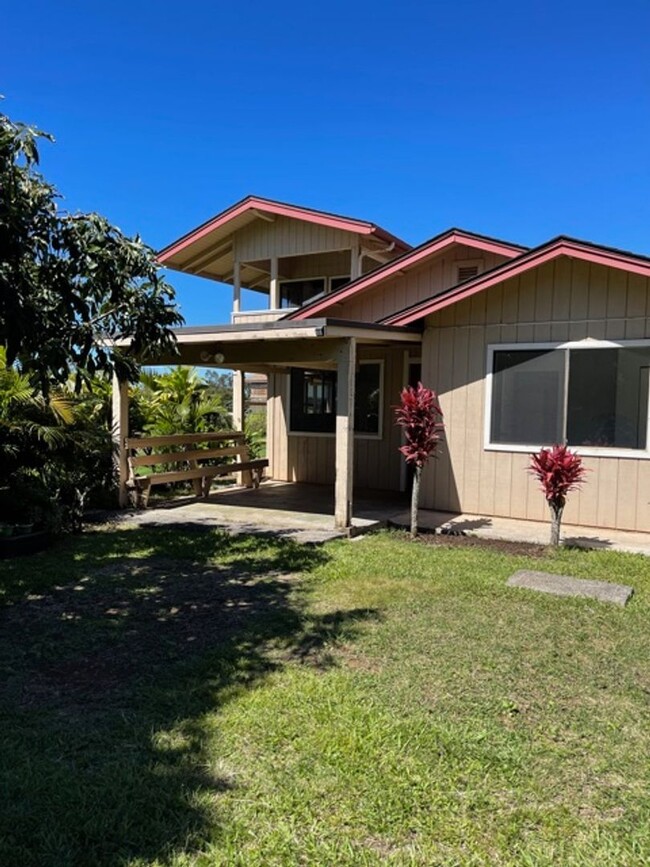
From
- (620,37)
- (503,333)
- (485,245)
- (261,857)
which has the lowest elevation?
(261,857)

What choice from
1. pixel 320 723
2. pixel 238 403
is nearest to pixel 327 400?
pixel 238 403

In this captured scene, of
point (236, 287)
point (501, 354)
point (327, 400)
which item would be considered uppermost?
point (236, 287)

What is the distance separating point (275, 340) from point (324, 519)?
2662 millimetres

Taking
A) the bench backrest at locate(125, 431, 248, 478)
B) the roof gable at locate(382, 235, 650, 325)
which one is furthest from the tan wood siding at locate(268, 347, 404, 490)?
the roof gable at locate(382, 235, 650, 325)

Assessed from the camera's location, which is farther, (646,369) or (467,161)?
(467,161)

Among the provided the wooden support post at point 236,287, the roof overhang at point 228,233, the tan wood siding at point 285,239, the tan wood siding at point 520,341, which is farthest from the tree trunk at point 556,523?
the wooden support post at point 236,287

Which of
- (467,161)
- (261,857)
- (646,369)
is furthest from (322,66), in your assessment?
(261,857)

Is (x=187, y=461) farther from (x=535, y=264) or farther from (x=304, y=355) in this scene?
(x=535, y=264)

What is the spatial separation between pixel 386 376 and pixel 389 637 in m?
7.92

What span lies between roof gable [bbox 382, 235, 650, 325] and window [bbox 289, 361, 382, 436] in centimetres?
336

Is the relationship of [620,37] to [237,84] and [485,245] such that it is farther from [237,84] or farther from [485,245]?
[237,84]

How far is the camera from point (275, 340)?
813 centimetres

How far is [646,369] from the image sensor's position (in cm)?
767

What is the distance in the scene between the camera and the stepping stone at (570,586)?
17.5ft
